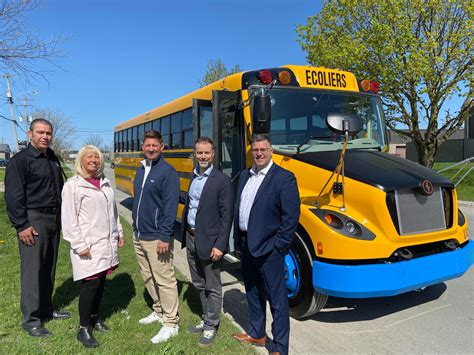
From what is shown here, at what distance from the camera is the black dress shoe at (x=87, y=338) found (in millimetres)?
3236

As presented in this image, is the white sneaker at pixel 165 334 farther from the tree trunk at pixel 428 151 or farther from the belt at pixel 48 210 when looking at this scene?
the tree trunk at pixel 428 151

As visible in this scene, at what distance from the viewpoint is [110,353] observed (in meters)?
3.12

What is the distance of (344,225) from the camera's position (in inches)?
134

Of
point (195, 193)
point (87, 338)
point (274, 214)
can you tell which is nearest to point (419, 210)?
point (274, 214)

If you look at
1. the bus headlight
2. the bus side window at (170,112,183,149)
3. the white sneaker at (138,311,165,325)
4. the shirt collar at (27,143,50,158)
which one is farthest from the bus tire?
the bus side window at (170,112,183,149)

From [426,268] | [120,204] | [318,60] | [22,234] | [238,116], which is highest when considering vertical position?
[318,60]

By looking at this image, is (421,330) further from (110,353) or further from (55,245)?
(55,245)

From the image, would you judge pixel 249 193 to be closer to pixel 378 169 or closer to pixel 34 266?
pixel 378 169

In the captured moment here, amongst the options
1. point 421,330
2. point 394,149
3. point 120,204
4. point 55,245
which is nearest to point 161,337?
point 55,245

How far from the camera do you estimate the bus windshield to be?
14.6 feet

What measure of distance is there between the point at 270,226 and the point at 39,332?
234cm

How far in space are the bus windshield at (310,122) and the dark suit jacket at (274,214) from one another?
1.49m

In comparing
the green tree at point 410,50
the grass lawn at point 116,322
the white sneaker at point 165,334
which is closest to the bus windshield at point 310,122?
the grass lawn at point 116,322

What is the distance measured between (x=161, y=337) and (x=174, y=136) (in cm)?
448
